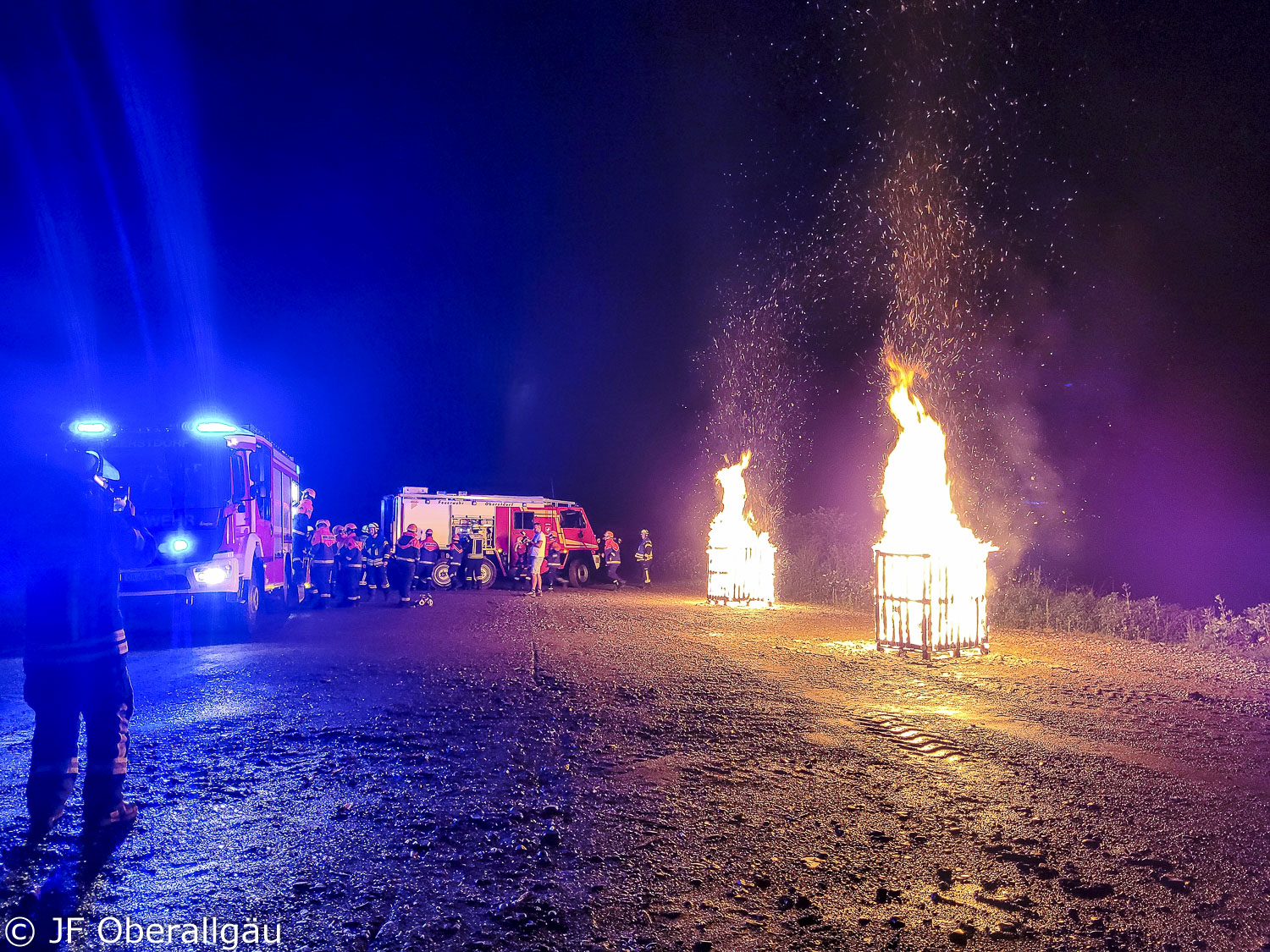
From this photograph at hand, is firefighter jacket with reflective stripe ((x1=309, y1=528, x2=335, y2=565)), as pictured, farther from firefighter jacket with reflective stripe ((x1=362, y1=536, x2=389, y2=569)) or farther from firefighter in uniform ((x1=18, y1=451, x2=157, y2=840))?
firefighter in uniform ((x1=18, y1=451, x2=157, y2=840))

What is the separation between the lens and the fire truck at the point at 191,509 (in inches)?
460

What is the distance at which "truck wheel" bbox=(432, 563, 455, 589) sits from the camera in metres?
22.3

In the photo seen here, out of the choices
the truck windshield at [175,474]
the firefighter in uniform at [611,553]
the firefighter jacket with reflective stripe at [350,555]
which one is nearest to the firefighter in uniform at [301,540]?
the firefighter jacket with reflective stripe at [350,555]

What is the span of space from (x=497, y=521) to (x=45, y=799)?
68.7ft

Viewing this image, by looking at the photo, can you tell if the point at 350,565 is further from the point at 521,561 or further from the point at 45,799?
the point at 45,799

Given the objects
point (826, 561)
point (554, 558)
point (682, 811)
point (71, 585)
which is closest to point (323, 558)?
point (554, 558)

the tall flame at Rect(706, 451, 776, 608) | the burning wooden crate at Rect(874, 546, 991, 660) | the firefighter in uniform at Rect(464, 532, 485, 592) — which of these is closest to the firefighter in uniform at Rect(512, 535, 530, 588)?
the firefighter in uniform at Rect(464, 532, 485, 592)

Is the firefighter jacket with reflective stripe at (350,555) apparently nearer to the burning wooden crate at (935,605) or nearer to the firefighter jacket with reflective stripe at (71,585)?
the burning wooden crate at (935,605)

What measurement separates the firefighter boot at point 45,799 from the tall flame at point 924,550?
29.9 ft

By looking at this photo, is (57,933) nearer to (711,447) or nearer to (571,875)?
(571,875)

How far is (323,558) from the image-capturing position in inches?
680

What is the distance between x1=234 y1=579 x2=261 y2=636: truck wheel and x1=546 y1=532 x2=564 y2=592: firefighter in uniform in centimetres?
1021

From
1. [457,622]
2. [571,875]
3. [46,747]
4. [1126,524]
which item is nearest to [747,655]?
[457,622]

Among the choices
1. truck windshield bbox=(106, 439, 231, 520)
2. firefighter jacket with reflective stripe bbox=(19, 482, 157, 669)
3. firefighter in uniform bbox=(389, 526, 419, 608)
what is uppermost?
truck windshield bbox=(106, 439, 231, 520)
